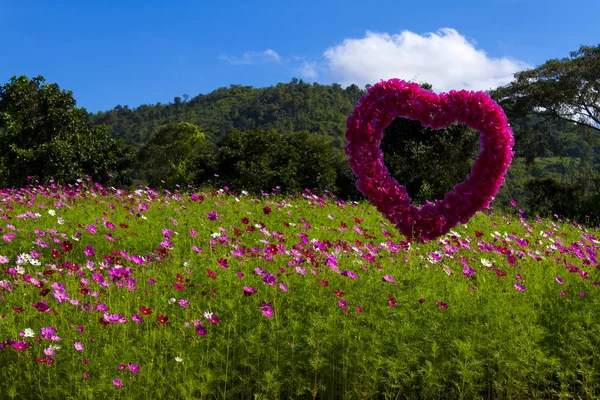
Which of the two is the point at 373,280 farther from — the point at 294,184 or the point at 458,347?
the point at 294,184

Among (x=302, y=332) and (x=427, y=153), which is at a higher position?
(x=427, y=153)

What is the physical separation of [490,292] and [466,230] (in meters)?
5.59

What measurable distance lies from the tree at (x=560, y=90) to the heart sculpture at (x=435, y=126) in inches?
722

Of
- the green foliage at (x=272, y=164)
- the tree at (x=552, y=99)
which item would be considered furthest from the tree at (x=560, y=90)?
the green foliage at (x=272, y=164)

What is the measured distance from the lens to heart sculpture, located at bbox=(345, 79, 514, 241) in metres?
8.49

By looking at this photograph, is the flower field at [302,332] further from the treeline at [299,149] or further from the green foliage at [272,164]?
the green foliage at [272,164]

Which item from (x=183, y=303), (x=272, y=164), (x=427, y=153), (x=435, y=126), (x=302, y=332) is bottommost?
(x=302, y=332)

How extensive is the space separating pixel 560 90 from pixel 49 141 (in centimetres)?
2302

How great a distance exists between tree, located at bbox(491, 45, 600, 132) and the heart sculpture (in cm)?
1834

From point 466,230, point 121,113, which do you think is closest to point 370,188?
point 466,230

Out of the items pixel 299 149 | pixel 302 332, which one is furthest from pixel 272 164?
pixel 302 332

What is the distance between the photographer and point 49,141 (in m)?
26.1

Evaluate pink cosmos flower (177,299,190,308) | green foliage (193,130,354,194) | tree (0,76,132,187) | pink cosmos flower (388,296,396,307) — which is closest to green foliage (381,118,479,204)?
green foliage (193,130,354,194)

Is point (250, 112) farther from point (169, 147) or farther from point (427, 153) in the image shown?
point (427, 153)
